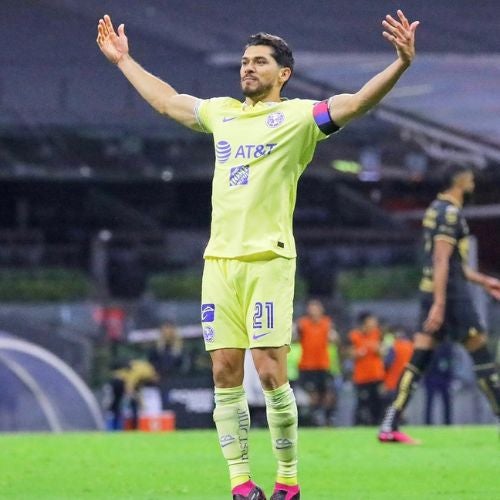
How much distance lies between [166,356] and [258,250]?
14085 millimetres

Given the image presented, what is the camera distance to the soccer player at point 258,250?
6.67 m

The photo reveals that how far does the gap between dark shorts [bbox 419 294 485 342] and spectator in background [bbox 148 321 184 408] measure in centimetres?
927

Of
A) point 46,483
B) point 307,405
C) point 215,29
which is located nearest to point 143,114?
point 215,29

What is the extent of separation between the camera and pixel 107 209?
107 feet

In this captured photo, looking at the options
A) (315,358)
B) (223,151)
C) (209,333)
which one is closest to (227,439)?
(209,333)

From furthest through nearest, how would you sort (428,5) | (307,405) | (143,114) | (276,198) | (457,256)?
(143,114), (307,405), (428,5), (457,256), (276,198)

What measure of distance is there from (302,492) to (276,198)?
1.88 meters

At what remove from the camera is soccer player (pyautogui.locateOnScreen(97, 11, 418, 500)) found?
6.67 meters

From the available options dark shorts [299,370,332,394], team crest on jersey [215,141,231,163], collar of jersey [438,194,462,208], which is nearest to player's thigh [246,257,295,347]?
team crest on jersey [215,141,231,163]

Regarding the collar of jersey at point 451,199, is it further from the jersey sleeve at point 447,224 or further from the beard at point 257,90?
the beard at point 257,90

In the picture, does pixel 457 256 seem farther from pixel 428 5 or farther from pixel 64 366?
pixel 64 366

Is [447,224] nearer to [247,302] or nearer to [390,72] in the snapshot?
[247,302]

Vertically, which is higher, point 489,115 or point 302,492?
point 489,115

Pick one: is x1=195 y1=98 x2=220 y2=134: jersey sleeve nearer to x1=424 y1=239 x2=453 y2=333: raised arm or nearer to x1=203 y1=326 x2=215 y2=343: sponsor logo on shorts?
x1=203 y1=326 x2=215 y2=343: sponsor logo on shorts
